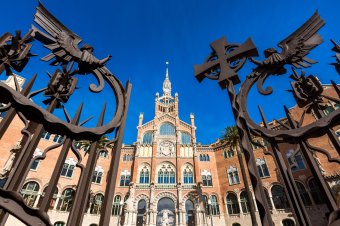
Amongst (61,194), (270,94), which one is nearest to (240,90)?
(270,94)

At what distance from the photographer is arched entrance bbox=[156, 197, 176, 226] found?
27875mm

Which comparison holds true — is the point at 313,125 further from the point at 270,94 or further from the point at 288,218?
the point at 288,218

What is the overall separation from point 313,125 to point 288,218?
28.6 meters

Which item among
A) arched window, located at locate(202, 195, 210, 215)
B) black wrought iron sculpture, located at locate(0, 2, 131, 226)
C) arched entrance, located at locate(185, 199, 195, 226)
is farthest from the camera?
arched entrance, located at locate(185, 199, 195, 226)

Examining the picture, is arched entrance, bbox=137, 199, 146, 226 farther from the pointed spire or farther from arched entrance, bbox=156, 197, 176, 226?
the pointed spire

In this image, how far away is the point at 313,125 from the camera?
2.47 m

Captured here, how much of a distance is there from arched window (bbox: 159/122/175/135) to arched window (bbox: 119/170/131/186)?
32.1 feet

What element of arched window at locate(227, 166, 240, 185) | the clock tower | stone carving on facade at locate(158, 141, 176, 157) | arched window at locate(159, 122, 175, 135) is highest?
the clock tower

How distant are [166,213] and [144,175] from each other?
7.51 meters

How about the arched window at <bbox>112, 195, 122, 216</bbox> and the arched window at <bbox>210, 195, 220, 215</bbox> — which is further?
the arched window at <bbox>112, 195, 122, 216</bbox>

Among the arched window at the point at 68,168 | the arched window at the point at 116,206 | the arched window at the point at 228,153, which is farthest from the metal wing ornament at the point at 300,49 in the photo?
the arched window at the point at 116,206

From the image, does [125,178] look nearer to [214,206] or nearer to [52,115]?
[214,206]

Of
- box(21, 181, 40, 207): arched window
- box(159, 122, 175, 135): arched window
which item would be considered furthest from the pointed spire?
box(21, 181, 40, 207): arched window

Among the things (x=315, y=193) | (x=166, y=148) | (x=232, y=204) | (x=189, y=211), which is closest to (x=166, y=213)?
(x=189, y=211)
